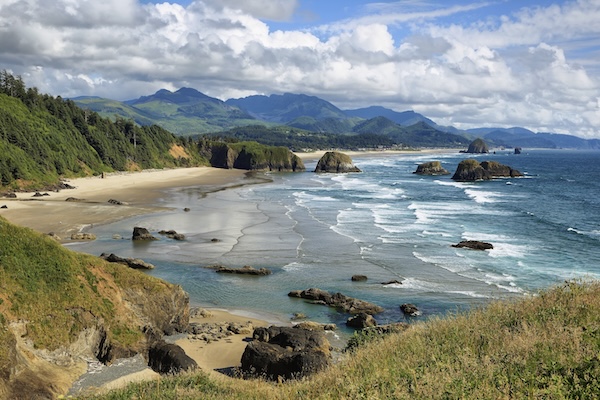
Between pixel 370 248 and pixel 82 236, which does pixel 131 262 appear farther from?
pixel 370 248

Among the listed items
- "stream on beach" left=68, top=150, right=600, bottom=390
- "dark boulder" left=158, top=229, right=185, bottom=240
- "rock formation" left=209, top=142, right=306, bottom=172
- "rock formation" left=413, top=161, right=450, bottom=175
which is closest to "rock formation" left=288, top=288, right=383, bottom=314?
"stream on beach" left=68, top=150, right=600, bottom=390

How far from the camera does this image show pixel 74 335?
20.0 metres

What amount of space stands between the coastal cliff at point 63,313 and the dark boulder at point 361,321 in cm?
930

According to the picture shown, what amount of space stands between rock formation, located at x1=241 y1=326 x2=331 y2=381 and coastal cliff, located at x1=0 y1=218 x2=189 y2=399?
203 inches

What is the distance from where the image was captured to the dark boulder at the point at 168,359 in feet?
68.0

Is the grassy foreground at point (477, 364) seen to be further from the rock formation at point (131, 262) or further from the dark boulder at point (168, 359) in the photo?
the rock formation at point (131, 262)

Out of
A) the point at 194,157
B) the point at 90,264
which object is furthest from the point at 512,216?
the point at 194,157

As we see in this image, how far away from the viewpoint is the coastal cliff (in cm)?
1746

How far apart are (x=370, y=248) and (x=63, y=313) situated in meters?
31.7

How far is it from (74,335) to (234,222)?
140 feet

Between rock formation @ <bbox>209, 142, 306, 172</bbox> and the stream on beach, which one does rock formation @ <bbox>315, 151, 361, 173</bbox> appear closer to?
rock formation @ <bbox>209, 142, 306, 172</bbox>

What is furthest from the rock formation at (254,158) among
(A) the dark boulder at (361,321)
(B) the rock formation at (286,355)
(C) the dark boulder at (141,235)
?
(B) the rock formation at (286,355)

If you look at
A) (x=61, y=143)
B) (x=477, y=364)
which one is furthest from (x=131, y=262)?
(x=61, y=143)

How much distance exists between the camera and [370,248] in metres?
47.7
